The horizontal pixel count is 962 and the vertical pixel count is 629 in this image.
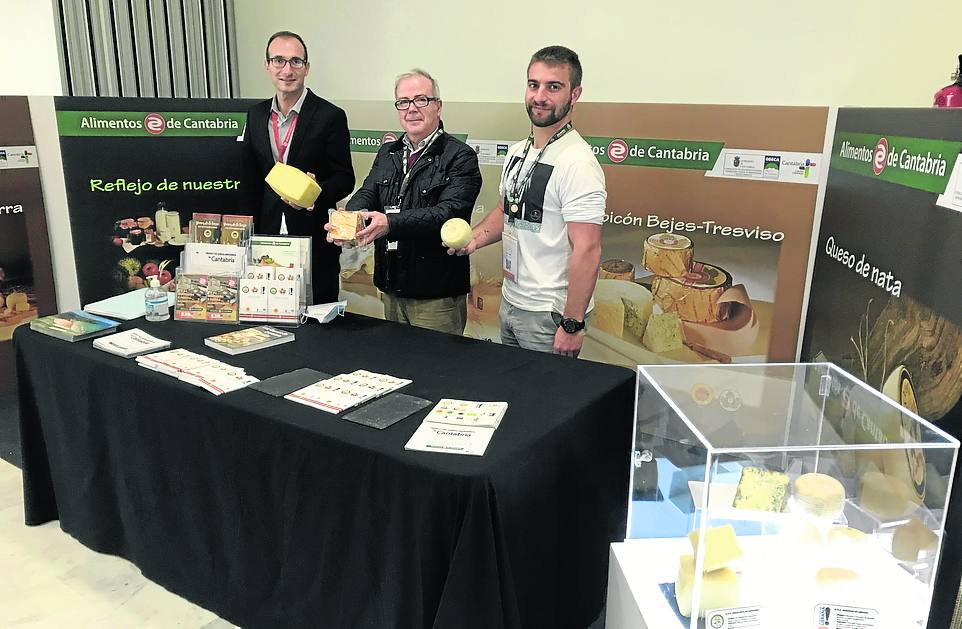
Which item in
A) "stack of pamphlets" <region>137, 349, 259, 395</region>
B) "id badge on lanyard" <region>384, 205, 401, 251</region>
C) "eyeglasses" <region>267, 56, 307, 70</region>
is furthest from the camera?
"eyeglasses" <region>267, 56, 307, 70</region>

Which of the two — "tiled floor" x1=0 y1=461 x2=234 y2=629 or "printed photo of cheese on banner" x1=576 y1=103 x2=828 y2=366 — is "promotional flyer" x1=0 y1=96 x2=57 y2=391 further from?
"printed photo of cheese on banner" x1=576 y1=103 x2=828 y2=366

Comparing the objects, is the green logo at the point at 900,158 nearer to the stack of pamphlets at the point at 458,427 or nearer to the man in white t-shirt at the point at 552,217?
the man in white t-shirt at the point at 552,217

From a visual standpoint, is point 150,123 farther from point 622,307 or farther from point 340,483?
point 340,483

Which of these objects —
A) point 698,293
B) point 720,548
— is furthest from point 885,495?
point 698,293

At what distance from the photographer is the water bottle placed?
2.38 m

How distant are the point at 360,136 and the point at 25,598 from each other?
2894 mm

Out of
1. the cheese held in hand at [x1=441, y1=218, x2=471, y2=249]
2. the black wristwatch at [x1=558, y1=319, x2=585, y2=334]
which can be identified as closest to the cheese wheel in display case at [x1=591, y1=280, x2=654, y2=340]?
the black wristwatch at [x1=558, y1=319, x2=585, y2=334]

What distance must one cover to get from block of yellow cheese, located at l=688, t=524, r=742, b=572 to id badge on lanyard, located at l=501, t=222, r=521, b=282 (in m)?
1.30

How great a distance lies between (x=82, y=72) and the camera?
4.39 meters

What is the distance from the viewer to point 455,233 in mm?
2254

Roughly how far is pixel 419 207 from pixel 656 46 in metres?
1.55

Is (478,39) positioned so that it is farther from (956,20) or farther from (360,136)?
(956,20)

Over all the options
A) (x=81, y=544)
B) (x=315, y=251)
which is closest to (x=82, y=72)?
(x=315, y=251)

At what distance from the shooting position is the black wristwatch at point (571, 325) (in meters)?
2.27
